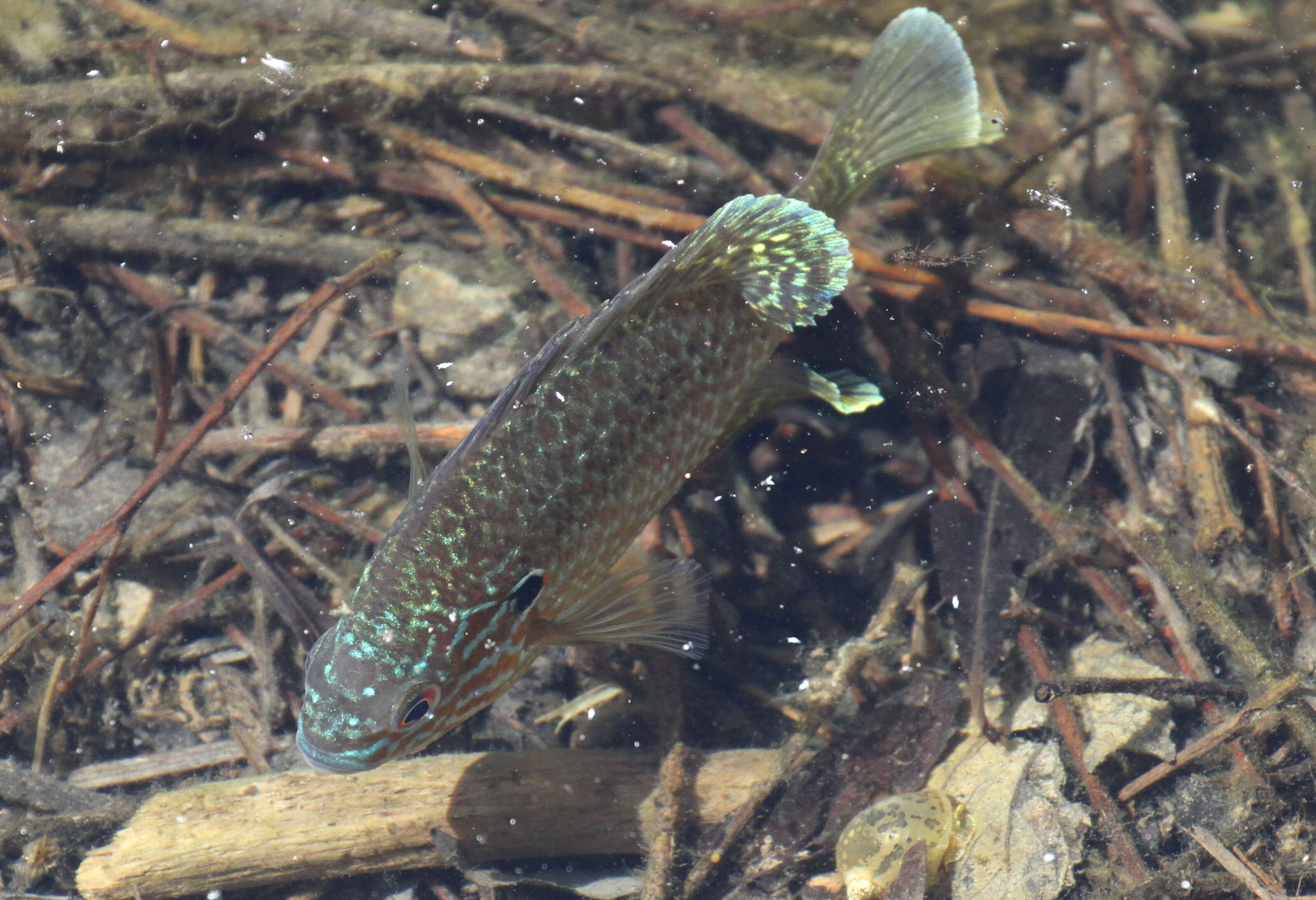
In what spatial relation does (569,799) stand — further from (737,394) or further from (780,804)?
(737,394)

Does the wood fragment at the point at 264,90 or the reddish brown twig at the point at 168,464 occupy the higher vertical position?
the wood fragment at the point at 264,90

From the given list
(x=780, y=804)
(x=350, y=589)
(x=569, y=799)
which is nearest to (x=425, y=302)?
(x=350, y=589)

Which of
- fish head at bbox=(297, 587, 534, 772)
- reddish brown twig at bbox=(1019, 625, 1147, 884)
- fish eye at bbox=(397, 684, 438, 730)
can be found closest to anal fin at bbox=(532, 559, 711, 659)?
fish head at bbox=(297, 587, 534, 772)

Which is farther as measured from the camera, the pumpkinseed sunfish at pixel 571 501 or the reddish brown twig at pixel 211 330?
the reddish brown twig at pixel 211 330

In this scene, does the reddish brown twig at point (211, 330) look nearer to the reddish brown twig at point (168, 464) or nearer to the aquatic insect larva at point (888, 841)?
the reddish brown twig at point (168, 464)

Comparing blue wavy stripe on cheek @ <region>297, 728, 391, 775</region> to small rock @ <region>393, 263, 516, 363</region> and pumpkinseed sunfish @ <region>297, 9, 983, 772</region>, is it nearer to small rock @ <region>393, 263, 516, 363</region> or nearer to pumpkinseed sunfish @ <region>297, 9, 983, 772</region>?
pumpkinseed sunfish @ <region>297, 9, 983, 772</region>

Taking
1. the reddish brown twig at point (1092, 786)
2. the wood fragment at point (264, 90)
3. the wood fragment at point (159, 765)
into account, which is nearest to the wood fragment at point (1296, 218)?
the reddish brown twig at point (1092, 786)
